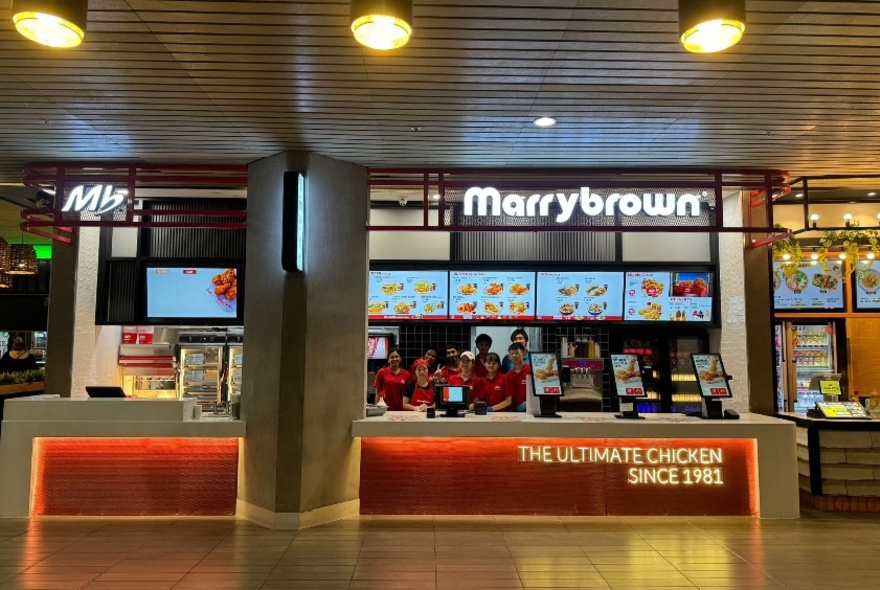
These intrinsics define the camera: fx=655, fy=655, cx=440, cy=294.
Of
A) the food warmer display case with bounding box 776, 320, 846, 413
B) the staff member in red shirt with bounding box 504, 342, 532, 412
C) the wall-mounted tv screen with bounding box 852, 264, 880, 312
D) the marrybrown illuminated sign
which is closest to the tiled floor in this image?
the staff member in red shirt with bounding box 504, 342, 532, 412

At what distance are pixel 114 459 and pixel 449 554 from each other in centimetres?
349

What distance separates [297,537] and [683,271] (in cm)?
580

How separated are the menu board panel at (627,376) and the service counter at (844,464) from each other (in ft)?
6.19

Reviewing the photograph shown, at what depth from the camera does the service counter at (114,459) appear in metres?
6.32

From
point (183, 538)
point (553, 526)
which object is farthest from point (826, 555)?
point (183, 538)

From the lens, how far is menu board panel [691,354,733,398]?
21.8 ft

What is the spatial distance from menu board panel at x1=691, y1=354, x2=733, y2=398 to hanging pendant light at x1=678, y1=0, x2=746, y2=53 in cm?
436

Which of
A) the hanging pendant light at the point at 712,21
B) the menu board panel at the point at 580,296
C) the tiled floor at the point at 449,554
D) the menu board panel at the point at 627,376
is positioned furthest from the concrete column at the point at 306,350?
the hanging pendant light at the point at 712,21

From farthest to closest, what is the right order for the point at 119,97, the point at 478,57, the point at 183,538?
the point at 183,538 < the point at 119,97 < the point at 478,57

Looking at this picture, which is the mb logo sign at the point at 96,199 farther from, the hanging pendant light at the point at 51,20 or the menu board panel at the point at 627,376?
the menu board panel at the point at 627,376

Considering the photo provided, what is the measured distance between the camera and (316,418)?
6.12 m

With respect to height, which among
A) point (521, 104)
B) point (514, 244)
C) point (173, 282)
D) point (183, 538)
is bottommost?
point (183, 538)

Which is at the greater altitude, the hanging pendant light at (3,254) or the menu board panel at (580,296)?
the hanging pendant light at (3,254)

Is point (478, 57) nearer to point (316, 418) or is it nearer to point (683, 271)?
point (316, 418)
